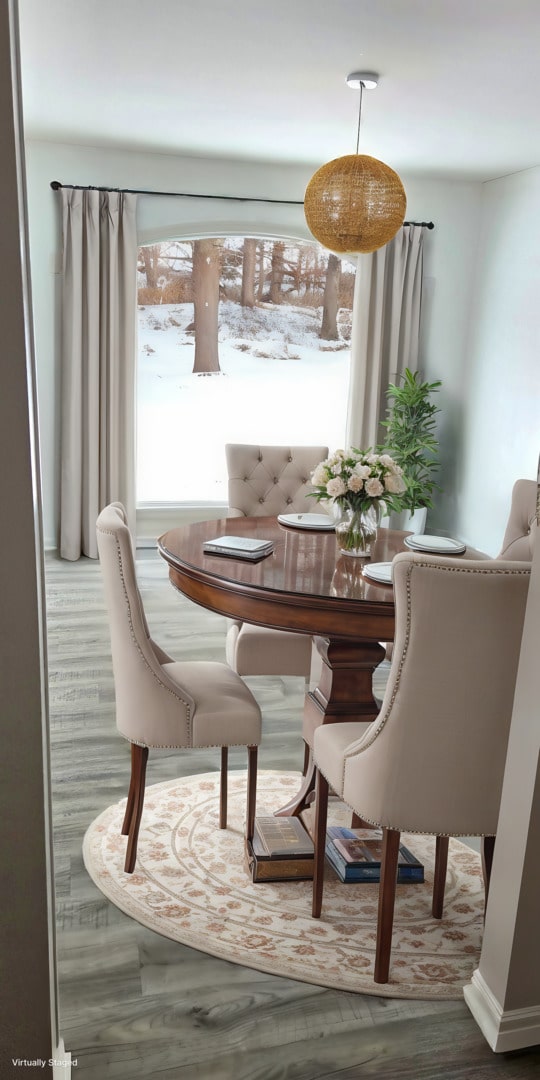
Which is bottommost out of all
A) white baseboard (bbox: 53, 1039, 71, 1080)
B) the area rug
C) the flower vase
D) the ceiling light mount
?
the area rug

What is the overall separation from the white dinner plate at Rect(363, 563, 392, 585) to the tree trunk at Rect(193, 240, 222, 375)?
4.46m

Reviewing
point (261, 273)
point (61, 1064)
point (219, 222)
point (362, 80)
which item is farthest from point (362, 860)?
point (261, 273)

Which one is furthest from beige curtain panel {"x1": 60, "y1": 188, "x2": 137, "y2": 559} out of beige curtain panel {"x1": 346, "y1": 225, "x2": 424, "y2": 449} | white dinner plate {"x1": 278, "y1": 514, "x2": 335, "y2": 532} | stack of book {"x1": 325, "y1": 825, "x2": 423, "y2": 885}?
stack of book {"x1": 325, "y1": 825, "x2": 423, "y2": 885}

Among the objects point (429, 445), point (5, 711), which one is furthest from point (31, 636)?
point (429, 445)

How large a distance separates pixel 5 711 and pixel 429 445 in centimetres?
526

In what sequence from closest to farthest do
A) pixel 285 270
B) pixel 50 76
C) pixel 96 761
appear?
pixel 96 761 < pixel 50 76 < pixel 285 270

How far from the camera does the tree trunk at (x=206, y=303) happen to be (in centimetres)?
658

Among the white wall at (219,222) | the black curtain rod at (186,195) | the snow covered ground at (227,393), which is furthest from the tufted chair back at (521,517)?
the snow covered ground at (227,393)

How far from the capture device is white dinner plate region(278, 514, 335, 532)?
10.7ft

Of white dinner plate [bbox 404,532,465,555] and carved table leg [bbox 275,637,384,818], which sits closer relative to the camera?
carved table leg [bbox 275,637,384,818]

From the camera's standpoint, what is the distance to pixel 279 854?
247 centimetres

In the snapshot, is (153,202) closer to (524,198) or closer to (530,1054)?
(524,198)

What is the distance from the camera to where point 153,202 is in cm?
593

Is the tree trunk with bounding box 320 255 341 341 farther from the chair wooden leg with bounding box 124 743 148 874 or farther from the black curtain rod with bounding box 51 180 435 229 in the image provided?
the chair wooden leg with bounding box 124 743 148 874
